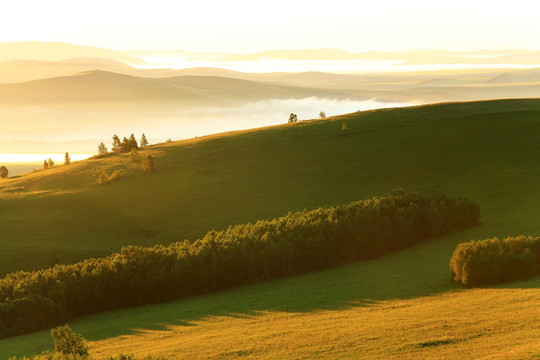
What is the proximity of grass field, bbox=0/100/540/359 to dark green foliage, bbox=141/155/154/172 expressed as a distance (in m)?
1.96

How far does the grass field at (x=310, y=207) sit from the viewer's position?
141ft

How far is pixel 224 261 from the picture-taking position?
73875 millimetres

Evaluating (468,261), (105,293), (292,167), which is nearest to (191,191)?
(292,167)

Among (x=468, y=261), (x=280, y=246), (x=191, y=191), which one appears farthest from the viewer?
(x=191, y=191)

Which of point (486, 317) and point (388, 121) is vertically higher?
point (388, 121)

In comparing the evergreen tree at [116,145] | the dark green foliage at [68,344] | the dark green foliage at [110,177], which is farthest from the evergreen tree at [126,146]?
the dark green foliage at [68,344]

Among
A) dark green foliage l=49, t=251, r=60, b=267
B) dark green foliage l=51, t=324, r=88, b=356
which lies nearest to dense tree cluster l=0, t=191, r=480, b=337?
dark green foliage l=49, t=251, r=60, b=267

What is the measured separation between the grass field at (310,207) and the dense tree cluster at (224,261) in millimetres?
3014

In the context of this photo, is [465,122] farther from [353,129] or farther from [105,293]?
[105,293]

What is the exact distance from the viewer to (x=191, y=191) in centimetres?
12638

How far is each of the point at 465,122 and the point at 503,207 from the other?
5362cm

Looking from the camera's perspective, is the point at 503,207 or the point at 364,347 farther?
the point at 503,207

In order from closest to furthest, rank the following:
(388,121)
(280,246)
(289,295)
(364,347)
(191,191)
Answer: (364,347)
(289,295)
(280,246)
(191,191)
(388,121)

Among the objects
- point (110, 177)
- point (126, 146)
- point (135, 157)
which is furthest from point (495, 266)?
point (126, 146)
